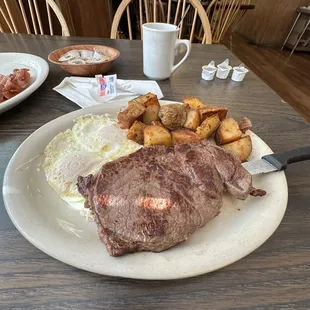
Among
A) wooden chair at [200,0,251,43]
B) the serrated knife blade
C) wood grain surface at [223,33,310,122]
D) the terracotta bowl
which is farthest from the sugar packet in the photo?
wood grain surface at [223,33,310,122]

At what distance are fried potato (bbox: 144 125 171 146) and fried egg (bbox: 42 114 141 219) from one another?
0.06 m

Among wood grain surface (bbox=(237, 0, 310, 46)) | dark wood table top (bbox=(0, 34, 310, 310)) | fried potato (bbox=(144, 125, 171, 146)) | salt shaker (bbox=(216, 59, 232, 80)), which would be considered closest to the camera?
dark wood table top (bbox=(0, 34, 310, 310))

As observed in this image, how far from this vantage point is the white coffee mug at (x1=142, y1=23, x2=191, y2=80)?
108 centimetres

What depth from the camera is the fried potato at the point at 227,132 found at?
0.80m

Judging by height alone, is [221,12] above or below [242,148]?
below

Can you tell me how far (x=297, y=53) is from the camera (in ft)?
16.0

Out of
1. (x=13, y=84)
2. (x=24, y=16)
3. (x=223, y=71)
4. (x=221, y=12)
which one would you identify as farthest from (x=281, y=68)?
(x=13, y=84)

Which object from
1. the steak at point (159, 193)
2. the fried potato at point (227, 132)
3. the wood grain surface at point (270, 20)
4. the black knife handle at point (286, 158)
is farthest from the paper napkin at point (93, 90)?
the wood grain surface at point (270, 20)

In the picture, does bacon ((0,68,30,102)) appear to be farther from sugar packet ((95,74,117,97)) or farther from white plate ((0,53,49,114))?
sugar packet ((95,74,117,97))

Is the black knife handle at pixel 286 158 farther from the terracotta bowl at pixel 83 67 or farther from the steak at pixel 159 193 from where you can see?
the terracotta bowl at pixel 83 67

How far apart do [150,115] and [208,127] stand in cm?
23

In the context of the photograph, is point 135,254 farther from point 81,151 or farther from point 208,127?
point 208,127

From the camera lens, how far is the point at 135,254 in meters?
0.49

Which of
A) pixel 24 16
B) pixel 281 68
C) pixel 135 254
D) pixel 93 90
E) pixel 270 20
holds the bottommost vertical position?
pixel 281 68
